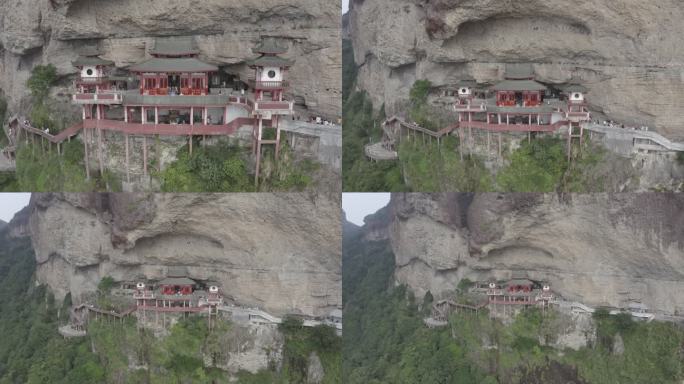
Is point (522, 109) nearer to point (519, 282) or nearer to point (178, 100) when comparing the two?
point (519, 282)

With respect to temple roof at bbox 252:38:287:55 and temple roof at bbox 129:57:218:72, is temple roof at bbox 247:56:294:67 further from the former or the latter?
temple roof at bbox 129:57:218:72

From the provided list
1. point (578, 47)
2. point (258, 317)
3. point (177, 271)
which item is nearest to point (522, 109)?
point (578, 47)

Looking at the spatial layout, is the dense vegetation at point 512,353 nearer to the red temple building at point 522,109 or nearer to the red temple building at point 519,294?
the red temple building at point 519,294

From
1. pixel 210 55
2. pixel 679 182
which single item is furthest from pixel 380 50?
pixel 679 182

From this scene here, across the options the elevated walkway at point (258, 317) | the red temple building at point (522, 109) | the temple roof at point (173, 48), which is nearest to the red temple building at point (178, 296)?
the elevated walkway at point (258, 317)

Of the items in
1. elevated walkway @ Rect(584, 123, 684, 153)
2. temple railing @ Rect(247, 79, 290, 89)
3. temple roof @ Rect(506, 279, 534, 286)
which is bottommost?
temple roof @ Rect(506, 279, 534, 286)

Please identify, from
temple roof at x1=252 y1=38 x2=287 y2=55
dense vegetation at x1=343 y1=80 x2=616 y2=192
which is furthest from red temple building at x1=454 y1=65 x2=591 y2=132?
temple roof at x1=252 y1=38 x2=287 y2=55
